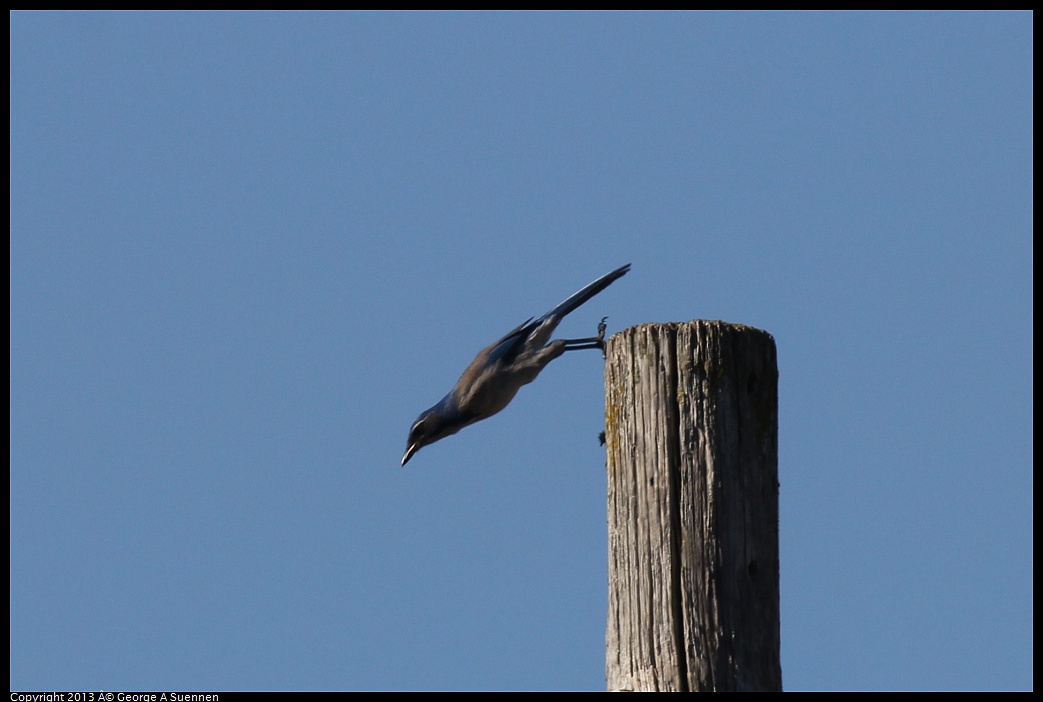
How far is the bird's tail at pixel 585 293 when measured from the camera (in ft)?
28.5

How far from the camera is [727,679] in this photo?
440 centimetres

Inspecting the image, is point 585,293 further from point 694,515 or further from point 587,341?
point 694,515

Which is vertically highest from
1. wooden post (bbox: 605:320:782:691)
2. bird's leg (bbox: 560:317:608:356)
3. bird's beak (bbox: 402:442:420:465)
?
bird's leg (bbox: 560:317:608:356)

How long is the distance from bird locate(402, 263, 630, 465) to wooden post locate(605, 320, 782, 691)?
3436 mm

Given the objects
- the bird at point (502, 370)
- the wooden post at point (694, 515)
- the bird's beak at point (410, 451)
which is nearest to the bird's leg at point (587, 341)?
Result: the bird at point (502, 370)

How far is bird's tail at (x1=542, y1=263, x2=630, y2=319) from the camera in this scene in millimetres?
8683

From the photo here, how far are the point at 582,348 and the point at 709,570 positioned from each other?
3.93 meters

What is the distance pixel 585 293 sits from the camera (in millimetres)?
8820

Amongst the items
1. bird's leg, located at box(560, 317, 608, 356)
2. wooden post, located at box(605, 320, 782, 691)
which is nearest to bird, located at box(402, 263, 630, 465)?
bird's leg, located at box(560, 317, 608, 356)

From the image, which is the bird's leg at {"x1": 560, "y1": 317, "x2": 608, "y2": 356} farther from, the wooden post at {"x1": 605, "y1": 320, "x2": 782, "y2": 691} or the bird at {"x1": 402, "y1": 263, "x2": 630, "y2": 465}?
the wooden post at {"x1": 605, "y1": 320, "x2": 782, "y2": 691}

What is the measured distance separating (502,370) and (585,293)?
0.91 meters

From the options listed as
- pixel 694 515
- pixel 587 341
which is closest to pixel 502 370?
pixel 587 341
